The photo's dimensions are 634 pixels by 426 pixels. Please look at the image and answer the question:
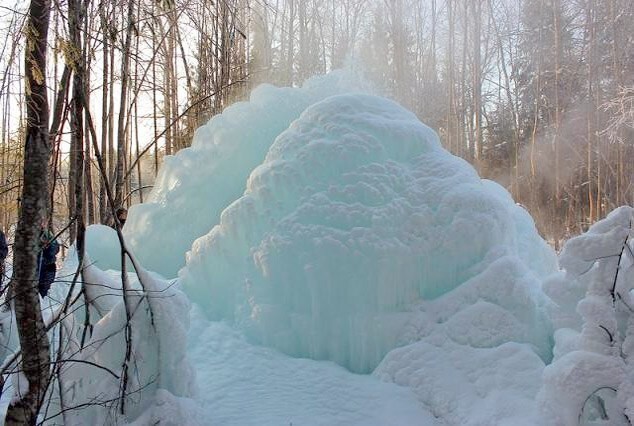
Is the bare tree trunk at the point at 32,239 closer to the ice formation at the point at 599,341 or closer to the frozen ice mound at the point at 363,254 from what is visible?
the frozen ice mound at the point at 363,254

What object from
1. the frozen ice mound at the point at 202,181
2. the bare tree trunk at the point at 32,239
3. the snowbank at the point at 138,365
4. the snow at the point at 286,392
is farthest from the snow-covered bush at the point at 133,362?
the frozen ice mound at the point at 202,181

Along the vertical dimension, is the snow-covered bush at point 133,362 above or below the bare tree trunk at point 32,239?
below

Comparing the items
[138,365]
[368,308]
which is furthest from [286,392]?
[138,365]

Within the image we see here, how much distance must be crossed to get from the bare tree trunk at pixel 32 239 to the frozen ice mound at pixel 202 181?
4.07m

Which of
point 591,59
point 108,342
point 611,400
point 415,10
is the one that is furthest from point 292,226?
point 415,10

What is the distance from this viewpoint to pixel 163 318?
11.3 ft

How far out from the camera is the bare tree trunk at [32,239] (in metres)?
2.25

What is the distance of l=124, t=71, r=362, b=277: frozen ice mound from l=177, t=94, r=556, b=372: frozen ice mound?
1474mm

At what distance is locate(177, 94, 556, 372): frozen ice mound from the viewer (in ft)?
13.7

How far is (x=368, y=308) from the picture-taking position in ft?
14.0

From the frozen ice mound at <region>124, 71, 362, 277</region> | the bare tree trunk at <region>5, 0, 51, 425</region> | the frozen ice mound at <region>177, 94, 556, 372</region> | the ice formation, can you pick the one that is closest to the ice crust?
the frozen ice mound at <region>177, 94, 556, 372</region>

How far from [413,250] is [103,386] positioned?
102 inches

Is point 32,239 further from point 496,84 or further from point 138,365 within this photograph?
Answer: point 496,84

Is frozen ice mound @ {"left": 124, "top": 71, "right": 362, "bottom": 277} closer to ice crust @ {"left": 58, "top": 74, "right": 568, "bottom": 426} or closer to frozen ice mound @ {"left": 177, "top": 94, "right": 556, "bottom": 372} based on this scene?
ice crust @ {"left": 58, "top": 74, "right": 568, "bottom": 426}
